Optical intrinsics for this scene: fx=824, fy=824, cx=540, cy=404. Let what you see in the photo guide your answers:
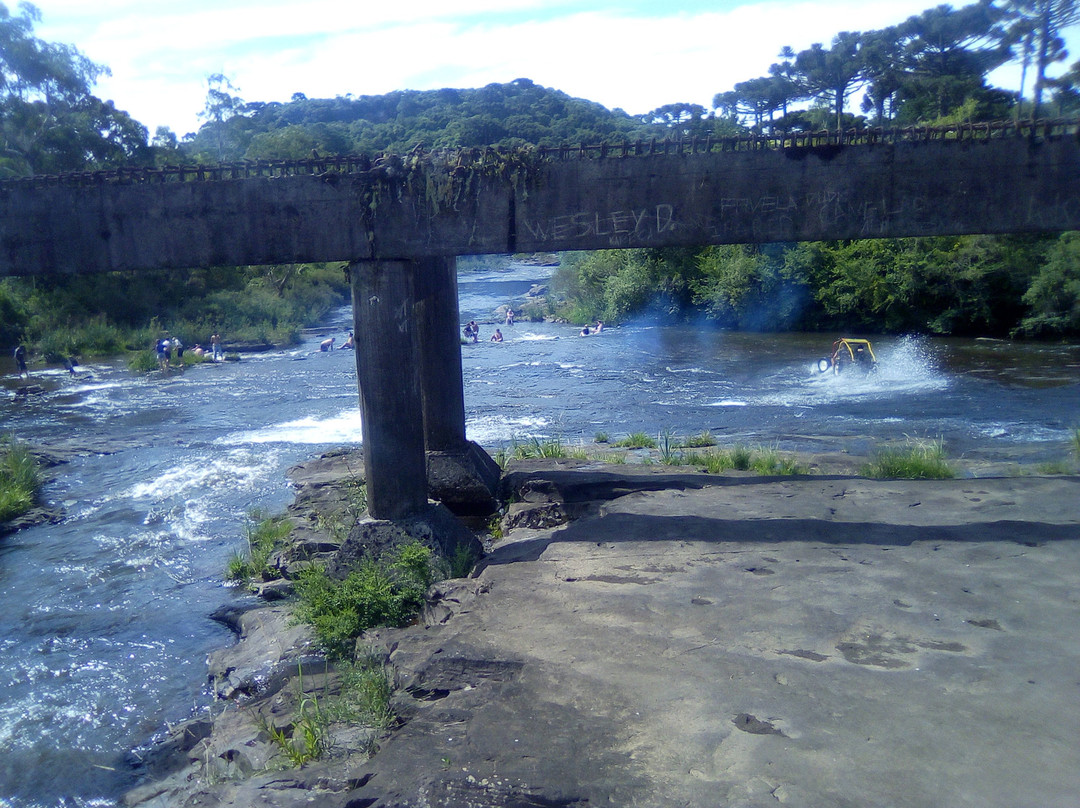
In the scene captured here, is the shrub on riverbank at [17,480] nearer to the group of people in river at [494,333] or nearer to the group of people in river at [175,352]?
the group of people in river at [175,352]

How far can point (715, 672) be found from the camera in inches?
209

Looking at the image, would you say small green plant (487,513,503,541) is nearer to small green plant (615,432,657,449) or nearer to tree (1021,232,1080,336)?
small green plant (615,432,657,449)

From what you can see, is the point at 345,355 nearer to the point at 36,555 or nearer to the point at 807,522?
the point at 36,555

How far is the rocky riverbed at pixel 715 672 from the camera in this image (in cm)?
426

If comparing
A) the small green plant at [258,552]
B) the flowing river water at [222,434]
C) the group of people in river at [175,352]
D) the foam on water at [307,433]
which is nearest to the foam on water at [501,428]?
the flowing river water at [222,434]

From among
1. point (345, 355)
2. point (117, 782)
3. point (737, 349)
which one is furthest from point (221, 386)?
point (117, 782)

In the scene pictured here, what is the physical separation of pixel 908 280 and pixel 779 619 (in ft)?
103

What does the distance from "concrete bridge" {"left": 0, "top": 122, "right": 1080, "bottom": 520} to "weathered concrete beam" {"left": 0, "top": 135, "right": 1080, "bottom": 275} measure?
14 mm

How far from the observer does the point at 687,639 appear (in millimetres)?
5828

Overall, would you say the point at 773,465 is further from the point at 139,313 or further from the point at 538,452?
the point at 139,313

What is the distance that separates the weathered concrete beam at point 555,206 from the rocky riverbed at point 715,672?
9.66 feet

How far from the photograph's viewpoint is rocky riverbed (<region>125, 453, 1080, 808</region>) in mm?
4262

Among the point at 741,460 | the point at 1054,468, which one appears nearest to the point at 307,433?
the point at 741,460

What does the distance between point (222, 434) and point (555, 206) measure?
523 inches
